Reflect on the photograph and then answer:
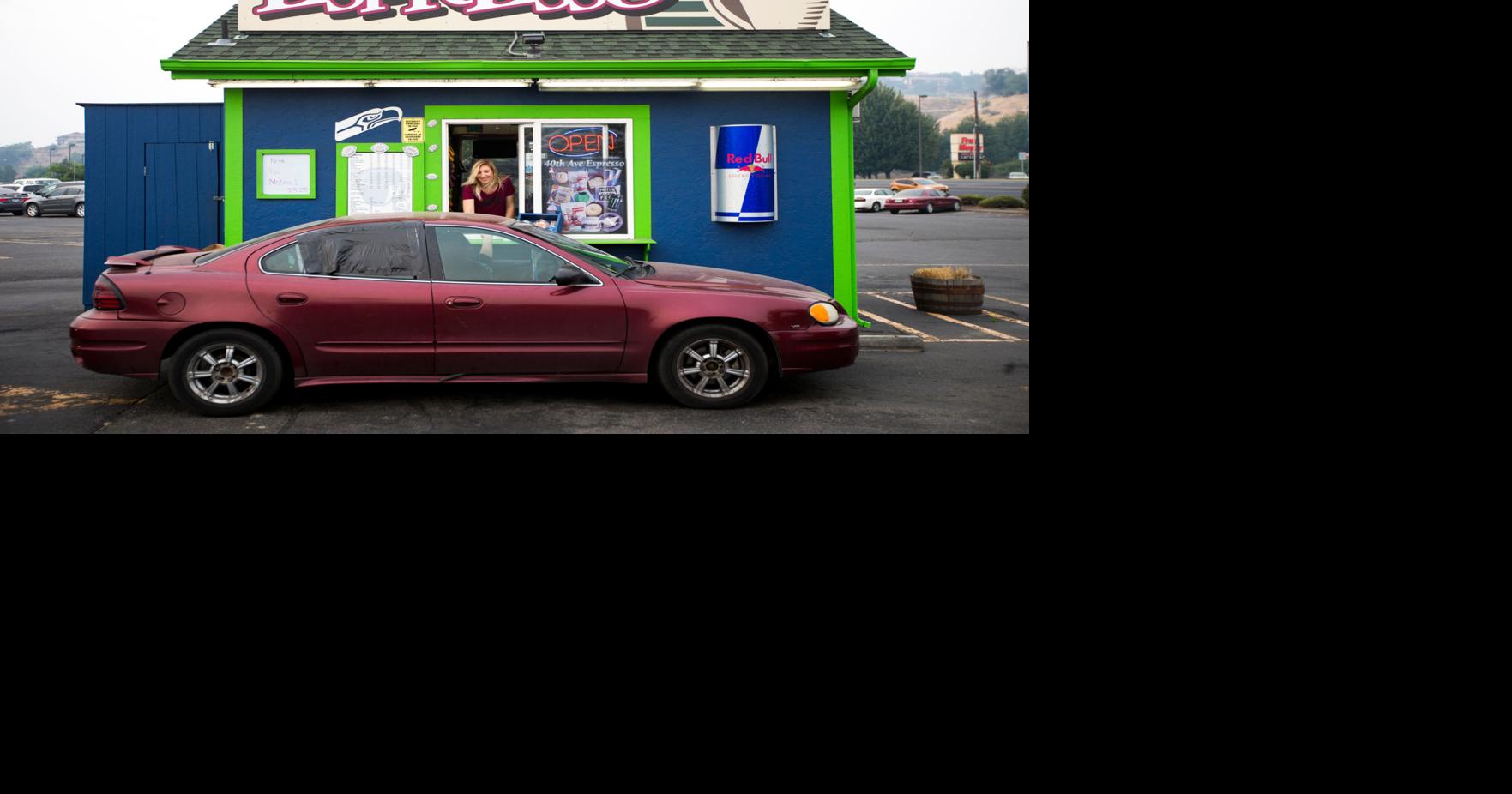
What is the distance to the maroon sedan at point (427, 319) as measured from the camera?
785 cm

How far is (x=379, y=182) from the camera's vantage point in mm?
11203

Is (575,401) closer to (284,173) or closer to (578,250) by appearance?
(578,250)

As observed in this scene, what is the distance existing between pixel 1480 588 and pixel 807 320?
4.95m

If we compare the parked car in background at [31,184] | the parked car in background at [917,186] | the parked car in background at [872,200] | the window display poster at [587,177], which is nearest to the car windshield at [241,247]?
the window display poster at [587,177]

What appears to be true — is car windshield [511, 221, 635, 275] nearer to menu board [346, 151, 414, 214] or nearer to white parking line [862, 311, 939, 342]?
menu board [346, 151, 414, 214]

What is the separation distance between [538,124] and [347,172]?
71.4 inches

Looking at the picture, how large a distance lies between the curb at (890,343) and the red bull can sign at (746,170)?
150cm

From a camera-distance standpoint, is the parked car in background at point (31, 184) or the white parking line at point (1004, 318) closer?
the white parking line at point (1004, 318)

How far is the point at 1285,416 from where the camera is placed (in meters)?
4.47

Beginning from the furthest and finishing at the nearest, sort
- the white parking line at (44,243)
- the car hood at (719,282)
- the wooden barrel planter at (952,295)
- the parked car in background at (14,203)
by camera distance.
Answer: the parked car in background at (14,203) < the white parking line at (44,243) < the wooden barrel planter at (952,295) < the car hood at (719,282)

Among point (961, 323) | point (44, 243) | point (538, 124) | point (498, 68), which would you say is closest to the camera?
point (498, 68)

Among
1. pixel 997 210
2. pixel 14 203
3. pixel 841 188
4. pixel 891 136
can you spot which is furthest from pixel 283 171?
pixel 891 136

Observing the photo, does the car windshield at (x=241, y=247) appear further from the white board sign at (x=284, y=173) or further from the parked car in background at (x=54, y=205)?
the parked car in background at (x=54, y=205)

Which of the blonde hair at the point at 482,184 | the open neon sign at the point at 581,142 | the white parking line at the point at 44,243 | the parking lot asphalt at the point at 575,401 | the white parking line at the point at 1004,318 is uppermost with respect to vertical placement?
the white parking line at the point at 44,243
